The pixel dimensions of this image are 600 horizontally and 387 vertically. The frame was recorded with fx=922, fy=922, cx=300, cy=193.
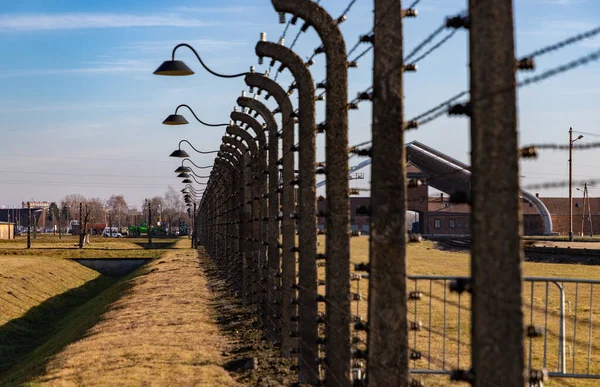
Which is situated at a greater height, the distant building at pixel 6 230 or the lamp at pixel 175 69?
the lamp at pixel 175 69

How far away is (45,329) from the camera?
1259 inches

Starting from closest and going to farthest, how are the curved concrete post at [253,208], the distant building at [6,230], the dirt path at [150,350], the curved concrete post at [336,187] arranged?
the curved concrete post at [336,187]
the dirt path at [150,350]
the curved concrete post at [253,208]
the distant building at [6,230]

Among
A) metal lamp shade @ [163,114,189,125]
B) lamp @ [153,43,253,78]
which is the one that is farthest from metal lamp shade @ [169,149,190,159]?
lamp @ [153,43,253,78]

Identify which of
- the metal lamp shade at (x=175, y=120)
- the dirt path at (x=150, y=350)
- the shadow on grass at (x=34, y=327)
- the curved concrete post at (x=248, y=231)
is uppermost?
the metal lamp shade at (x=175, y=120)

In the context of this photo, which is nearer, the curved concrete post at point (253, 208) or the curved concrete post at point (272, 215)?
the curved concrete post at point (272, 215)

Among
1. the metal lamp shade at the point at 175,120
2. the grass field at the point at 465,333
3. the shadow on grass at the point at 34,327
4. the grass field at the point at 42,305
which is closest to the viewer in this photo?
the grass field at the point at 465,333

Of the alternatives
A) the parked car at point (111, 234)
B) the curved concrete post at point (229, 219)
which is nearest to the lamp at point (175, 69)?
the curved concrete post at point (229, 219)

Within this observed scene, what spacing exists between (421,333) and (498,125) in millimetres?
12586

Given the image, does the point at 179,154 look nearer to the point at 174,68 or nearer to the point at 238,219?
the point at 238,219

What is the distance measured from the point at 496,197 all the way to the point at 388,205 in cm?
217

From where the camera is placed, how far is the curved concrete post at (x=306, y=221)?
11.6 metres

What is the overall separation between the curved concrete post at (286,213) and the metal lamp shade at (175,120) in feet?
22.5

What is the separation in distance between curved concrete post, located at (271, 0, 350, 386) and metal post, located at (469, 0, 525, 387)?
4.30 metres

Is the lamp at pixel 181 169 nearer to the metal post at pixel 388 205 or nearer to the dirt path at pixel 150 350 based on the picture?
the dirt path at pixel 150 350
